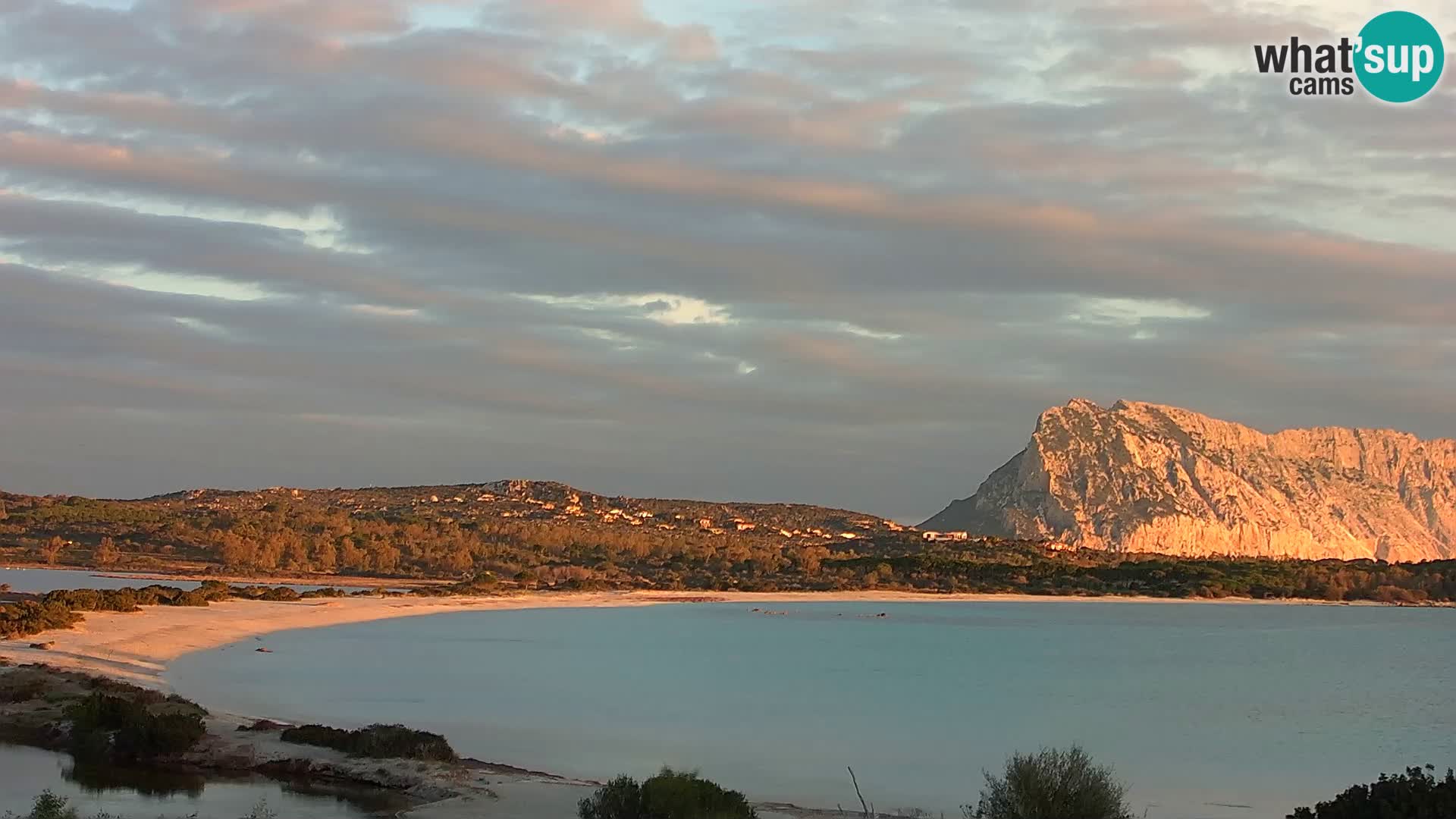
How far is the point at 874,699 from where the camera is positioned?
37.2 metres

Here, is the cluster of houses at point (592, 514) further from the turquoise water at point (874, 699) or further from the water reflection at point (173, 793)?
the water reflection at point (173, 793)

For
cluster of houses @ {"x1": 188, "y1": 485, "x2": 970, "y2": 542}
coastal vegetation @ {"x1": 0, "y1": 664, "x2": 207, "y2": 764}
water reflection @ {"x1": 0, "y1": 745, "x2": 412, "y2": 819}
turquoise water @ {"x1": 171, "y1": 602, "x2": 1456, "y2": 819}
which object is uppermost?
cluster of houses @ {"x1": 188, "y1": 485, "x2": 970, "y2": 542}

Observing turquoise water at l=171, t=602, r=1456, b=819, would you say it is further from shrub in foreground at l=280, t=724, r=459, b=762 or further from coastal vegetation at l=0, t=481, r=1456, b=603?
coastal vegetation at l=0, t=481, r=1456, b=603

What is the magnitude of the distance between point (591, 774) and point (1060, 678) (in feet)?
84.8

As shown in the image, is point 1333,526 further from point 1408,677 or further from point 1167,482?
point 1408,677

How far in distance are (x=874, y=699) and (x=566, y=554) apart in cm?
7159

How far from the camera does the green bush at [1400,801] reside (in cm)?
1335

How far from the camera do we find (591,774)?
72.8 ft

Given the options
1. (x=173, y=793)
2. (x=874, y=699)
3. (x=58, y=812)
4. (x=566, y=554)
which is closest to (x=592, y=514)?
(x=566, y=554)

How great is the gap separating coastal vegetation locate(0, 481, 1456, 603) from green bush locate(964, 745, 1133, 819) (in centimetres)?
6509

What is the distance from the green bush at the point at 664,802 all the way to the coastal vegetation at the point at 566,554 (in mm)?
64096

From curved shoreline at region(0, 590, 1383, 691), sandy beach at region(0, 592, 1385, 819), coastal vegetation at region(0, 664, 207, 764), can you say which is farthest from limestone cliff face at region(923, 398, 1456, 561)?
coastal vegetation at region(0, 664, 207, 764)

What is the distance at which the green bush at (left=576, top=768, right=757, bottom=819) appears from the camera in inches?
615

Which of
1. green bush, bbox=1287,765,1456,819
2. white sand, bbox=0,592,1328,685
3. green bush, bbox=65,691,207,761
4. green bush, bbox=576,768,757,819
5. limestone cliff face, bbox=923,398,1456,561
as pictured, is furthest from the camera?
limestone cliff face, bbox=923,398,1456,561
